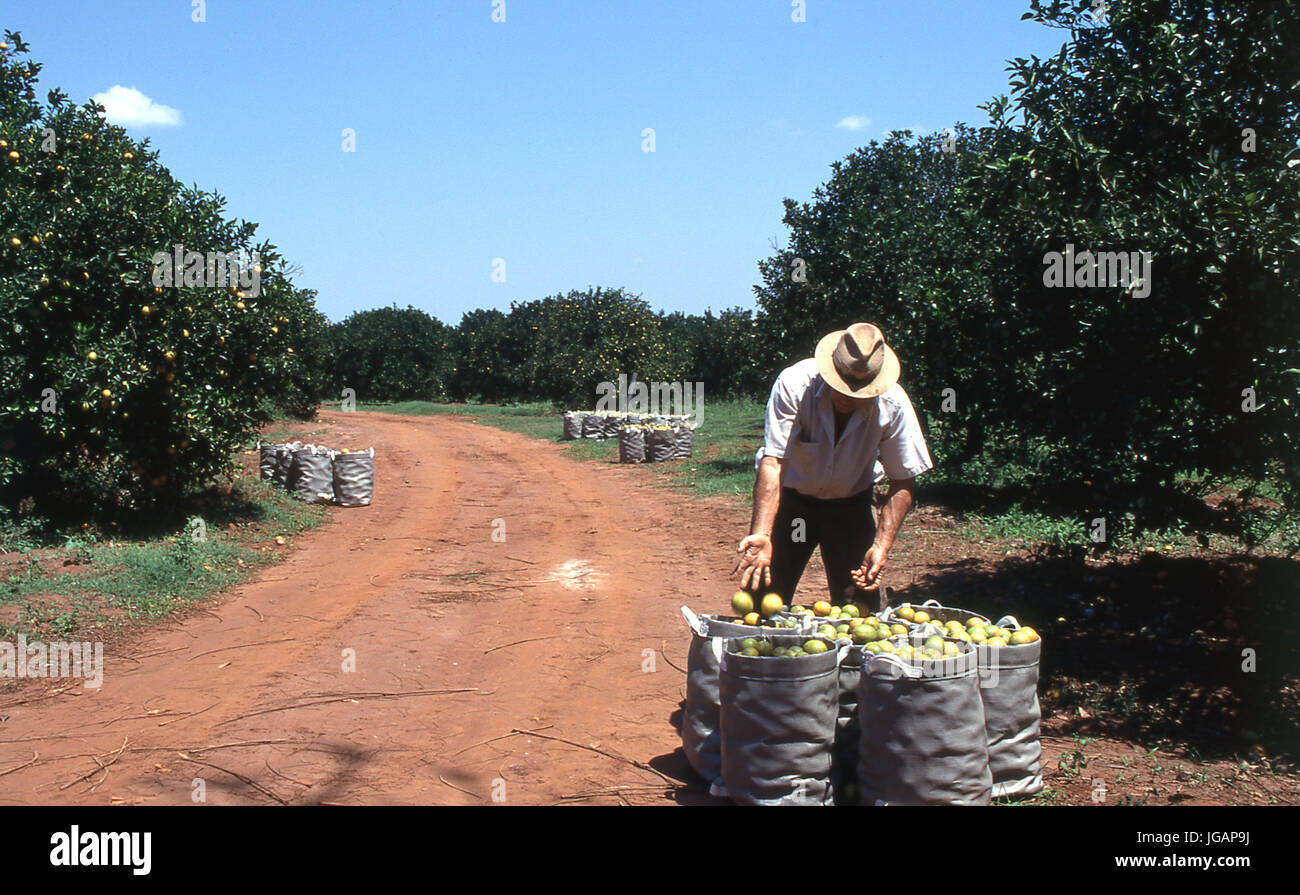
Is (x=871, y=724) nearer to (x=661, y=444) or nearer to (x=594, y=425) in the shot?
(x=661, y=444)

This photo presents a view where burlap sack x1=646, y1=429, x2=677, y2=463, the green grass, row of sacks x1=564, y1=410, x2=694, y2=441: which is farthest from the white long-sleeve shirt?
row of sacks x1=564, y1=410, x2=694, y2=441

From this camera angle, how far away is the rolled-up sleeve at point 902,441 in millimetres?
5098

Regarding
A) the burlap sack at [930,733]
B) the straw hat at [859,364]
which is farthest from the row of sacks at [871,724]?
the straw hat at [859,364]

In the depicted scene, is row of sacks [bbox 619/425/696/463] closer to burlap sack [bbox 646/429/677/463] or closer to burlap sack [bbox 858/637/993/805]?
burlap sack [bbox 646/429/677/463]

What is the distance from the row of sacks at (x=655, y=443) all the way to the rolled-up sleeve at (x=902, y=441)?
1490 cm

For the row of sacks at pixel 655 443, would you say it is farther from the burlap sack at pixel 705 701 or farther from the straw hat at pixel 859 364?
the burlap sack at pixel 705 701

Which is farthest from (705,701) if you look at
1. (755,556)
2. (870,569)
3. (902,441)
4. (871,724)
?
(902,441)

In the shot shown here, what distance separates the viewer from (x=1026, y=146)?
7.03 m

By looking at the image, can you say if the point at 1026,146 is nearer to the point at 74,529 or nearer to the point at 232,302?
the point at 232,302

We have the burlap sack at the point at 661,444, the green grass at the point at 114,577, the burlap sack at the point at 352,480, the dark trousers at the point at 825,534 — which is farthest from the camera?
the burlap sack at the point at 661,444

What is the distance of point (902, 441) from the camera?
5137mm

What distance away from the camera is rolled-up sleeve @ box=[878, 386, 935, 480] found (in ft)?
16.7

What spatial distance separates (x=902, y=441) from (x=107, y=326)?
9373 millimetres

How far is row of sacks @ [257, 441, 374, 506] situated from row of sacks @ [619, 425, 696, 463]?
254 inches
